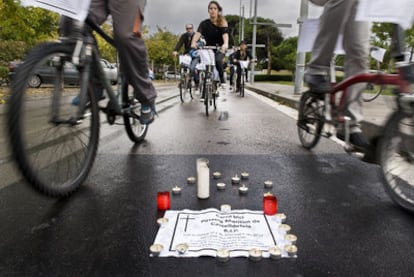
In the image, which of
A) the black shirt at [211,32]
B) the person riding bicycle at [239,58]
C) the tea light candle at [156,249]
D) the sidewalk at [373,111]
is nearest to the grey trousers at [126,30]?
the tea light candle at [156,249]

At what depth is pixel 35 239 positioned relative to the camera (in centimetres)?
176

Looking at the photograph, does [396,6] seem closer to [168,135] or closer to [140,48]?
[140,48]

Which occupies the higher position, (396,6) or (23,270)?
(396,6)

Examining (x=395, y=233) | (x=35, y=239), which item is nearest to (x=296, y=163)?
(x=395, y=233)

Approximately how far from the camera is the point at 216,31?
7637mm

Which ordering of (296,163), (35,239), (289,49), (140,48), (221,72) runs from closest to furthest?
(35,239) < (140,48) < (296,163) < (221,72) < (289,49)

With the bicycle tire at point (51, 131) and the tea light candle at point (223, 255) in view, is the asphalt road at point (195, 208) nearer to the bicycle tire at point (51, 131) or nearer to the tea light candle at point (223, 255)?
the tea light candle at point (223, 255)

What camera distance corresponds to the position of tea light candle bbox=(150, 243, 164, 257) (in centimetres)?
160

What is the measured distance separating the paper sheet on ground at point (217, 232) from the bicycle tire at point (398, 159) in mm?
795

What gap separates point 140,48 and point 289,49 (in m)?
71.8

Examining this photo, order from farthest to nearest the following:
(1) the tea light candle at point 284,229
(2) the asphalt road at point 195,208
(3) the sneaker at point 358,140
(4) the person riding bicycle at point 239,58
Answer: (4) the person riding bicycle at point 239,58 < (3) the sneaker at point 358,140 < (1) the tea light candle at point 284,229 < (2) the asphalt road at point 195,208

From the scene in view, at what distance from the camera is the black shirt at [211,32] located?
299 inches


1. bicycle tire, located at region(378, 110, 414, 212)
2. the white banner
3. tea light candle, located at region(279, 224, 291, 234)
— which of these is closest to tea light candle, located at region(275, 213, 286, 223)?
tea light candle, located at region(279, 224, 291, 234)

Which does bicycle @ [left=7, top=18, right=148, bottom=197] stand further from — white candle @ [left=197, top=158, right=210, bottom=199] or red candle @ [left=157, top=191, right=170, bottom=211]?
white candle @ [left=197, top=158, right=210, bottom=199]
